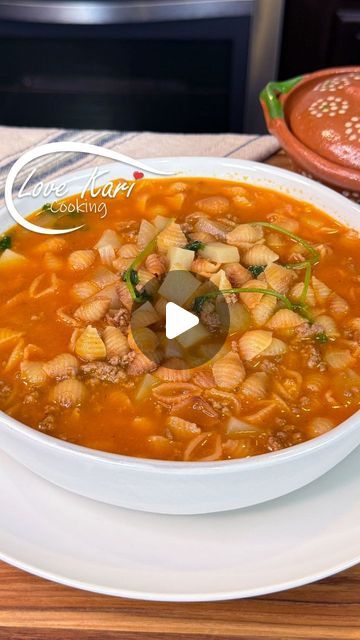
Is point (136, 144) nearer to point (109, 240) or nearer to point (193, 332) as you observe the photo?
point (109, 240)

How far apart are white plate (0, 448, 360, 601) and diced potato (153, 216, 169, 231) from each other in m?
0.86

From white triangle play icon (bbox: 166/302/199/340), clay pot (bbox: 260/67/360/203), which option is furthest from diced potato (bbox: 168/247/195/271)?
clay pot (bbox: 260/67/360/203)

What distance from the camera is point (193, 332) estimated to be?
5.63 feet

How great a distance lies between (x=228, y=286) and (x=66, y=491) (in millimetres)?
651

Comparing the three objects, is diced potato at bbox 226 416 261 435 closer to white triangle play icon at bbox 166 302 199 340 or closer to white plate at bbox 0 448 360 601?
white plate at bbox 0 448 360 601

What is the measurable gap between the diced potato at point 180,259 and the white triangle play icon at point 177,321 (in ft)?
0.53

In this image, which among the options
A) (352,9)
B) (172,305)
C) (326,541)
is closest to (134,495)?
(326,541)

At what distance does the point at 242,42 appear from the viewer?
370 centimetres

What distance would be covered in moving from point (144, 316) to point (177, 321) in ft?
0.27

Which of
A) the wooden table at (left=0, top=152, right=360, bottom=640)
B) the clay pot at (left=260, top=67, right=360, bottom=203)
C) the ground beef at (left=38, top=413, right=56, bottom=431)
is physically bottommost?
the wooden table at (left=0, top=152, right=360, bottom=640)

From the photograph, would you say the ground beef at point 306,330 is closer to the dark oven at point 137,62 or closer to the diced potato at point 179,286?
the diced potato at point 179,286

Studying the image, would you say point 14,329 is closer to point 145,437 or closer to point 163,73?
point 145,437

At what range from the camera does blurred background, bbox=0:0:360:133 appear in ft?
11.7

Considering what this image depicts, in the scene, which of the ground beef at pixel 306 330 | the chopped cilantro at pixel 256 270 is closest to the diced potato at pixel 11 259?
the chopped cilantro at pixel 256 270
